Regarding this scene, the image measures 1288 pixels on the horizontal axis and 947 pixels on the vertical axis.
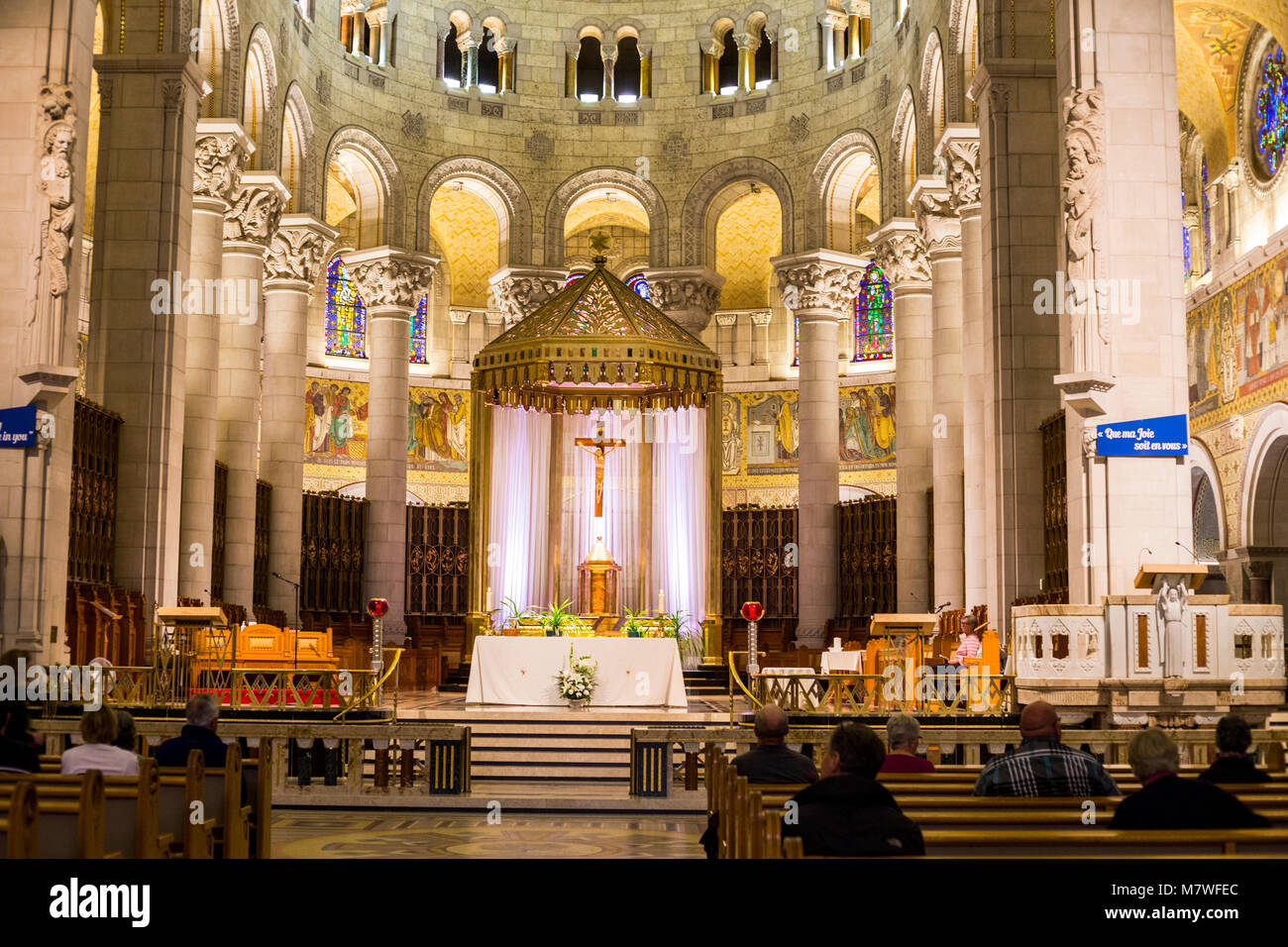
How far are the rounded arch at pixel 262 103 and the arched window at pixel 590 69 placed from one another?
7400 millimetres

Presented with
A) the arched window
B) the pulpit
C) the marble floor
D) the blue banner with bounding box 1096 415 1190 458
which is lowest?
the marble floor

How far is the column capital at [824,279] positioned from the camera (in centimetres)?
2659

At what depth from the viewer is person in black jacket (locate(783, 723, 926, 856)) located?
4598 millimetres

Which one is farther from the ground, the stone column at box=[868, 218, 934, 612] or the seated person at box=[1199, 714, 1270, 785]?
the stone column at box=[868, 218, 934, 612]

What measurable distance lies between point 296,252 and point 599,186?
6.30 m

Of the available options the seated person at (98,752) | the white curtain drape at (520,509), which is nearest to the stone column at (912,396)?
the white curtain drape at (520,509)

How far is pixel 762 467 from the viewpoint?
104 feet

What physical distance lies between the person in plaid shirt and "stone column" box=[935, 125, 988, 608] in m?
12.3

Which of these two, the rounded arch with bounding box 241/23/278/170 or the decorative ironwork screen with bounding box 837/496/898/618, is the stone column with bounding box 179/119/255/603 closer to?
the rounded arch with bounding box 241/23/278/170

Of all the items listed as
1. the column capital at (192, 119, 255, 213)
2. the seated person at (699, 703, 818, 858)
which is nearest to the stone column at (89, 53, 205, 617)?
the column capital at (192, 119, 255, 213)

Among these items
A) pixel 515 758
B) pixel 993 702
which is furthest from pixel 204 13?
pixel 993 702

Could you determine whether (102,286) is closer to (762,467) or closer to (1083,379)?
(1083,379)

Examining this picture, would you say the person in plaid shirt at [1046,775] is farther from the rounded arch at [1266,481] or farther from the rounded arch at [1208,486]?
the rounded arch at [1208,486]

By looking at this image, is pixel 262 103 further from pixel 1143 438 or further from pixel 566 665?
pixel 1143 438
